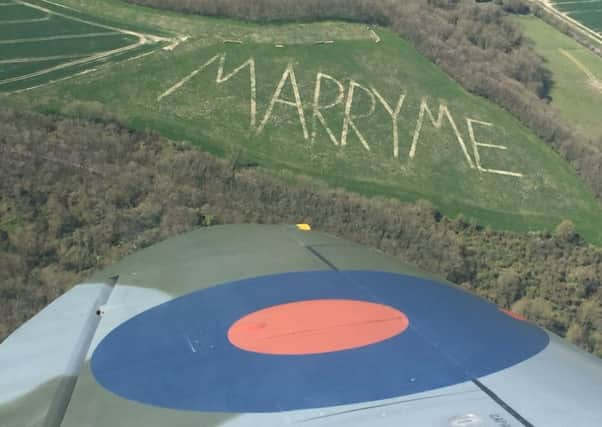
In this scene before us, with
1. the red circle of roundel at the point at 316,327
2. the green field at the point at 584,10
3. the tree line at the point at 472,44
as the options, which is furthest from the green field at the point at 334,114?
the green field at the point at 584,10

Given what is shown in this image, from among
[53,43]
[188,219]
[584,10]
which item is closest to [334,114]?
[188,219]

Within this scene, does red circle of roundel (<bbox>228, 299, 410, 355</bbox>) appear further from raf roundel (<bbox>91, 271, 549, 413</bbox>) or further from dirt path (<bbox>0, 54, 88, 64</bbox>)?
dirt path (<bbox>0, 54, 88, 64</bbox>)

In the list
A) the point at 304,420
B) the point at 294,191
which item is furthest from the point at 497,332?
the point at 294,191

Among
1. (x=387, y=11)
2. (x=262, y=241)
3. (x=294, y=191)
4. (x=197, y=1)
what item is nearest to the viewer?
(x=262, y=241)

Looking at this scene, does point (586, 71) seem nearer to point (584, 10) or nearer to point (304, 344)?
point (584, 10)

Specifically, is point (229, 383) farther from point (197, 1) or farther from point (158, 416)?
point (197, 1)

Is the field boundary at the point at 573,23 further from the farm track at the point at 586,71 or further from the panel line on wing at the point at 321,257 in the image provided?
the panel line on wing at the point at 321,257
